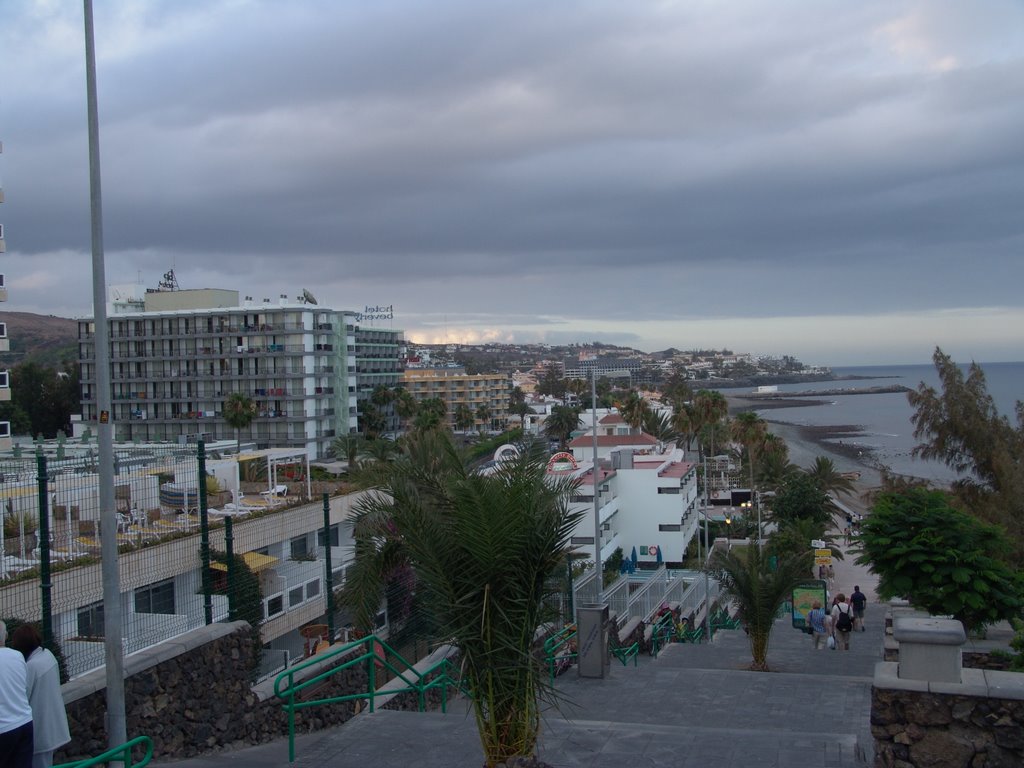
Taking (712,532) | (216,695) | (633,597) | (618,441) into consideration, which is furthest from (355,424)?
(216,695)

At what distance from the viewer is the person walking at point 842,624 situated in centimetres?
2016

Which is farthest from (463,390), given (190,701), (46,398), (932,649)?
(932,649)

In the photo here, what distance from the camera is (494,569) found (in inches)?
269

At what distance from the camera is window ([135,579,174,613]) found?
9719mm

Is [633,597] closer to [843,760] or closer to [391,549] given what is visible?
[391,549]

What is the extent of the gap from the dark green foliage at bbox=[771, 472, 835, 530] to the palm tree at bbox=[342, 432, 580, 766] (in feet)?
142

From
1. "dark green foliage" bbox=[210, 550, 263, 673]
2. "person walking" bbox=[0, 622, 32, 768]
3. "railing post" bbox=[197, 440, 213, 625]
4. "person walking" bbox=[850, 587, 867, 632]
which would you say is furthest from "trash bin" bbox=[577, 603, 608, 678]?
"person walking" bbox=[850, 587, 867, 632]

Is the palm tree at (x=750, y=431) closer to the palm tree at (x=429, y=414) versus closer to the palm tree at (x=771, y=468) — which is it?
the palm tree at (x=771, y=468)

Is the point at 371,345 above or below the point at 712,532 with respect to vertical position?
above

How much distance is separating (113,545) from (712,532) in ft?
180

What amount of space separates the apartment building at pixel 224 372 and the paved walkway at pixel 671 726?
190ft

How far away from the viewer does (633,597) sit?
20797 millimetres

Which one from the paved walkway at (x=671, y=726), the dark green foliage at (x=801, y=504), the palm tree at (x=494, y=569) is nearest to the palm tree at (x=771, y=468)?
the dark green foliage at (x=801, y=504)

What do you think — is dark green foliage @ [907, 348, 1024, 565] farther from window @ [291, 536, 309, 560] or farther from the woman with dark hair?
the woman with dark hair
